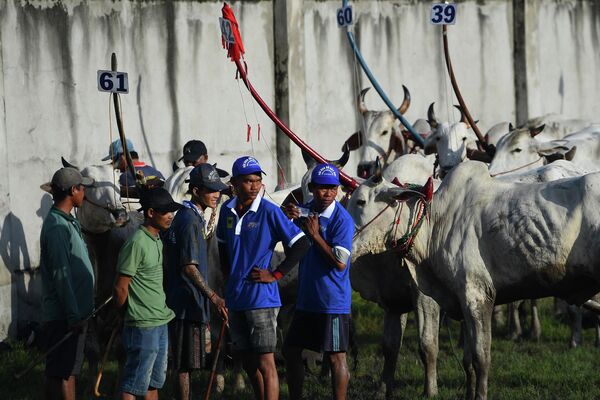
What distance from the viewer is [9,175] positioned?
511 inches

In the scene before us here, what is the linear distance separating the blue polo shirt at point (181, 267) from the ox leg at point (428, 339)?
2.36 metres

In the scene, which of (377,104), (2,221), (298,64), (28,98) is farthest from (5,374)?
(377,104)

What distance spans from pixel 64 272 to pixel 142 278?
58 centimetres

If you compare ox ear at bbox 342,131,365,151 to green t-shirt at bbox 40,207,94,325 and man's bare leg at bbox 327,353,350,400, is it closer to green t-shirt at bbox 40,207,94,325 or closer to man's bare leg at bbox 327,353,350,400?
man's bare leg at bbox 327,353,350,400

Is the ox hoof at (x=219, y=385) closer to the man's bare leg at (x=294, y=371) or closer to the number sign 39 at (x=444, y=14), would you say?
the man's bare leg at (x=294, y=371)

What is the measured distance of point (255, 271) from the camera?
26.3 ft

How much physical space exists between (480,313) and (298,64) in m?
6.91

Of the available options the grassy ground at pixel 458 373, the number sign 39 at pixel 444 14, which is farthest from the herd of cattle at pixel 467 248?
the number sign 39 at pixel 444 14

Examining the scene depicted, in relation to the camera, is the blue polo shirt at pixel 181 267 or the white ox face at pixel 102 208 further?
the white ox face at pixel 102 208

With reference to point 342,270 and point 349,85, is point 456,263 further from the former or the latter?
point 349,85

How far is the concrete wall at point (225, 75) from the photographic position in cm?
1312

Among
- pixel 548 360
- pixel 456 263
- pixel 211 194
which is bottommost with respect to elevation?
pixel 548 360

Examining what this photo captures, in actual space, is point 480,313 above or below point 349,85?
below

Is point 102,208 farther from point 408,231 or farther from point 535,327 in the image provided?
point 535,327
